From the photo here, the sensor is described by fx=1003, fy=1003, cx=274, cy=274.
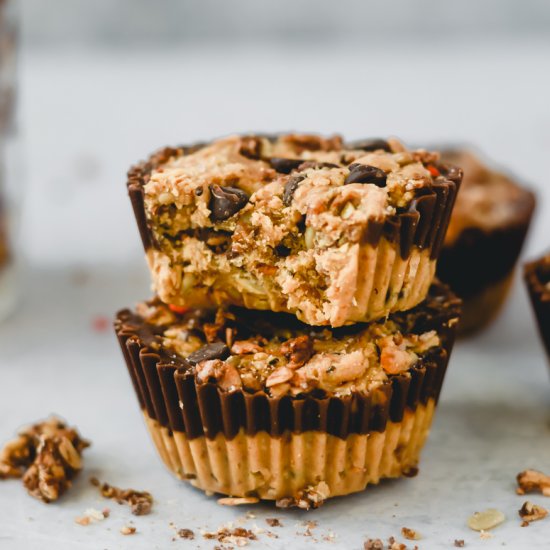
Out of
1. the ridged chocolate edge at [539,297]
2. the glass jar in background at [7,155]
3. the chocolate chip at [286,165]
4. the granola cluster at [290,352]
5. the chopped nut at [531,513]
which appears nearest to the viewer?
the granola cluster at [290,352]

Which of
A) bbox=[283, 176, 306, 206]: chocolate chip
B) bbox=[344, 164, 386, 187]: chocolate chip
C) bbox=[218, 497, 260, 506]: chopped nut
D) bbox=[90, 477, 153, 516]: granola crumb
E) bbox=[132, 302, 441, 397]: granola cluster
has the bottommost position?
bbox=[90, 477, 153, 516]: granola crumb

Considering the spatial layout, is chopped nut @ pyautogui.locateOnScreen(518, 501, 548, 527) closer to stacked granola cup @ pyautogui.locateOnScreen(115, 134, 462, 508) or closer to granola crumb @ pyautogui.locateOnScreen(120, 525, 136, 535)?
stacked granola cup @ pyautogui.locateOnScreen(115, 134, 462, 508)

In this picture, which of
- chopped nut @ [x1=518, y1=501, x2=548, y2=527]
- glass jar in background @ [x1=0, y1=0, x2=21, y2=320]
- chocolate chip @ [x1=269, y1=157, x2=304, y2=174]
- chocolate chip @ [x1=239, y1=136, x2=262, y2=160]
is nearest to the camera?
chopped nut @ [x1=518, y1=501, x2=548, y2=527]

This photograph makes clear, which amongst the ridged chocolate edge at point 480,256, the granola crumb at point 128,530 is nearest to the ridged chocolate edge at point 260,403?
the granola crumb at point 128,530

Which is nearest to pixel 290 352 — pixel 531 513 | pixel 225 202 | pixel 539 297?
pixel 225 202

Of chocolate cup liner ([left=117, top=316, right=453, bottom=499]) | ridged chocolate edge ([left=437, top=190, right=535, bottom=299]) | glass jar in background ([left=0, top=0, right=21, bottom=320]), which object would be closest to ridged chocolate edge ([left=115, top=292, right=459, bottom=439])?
chocolate cup liner ([left=117, top=316, right=453, bottom=499])

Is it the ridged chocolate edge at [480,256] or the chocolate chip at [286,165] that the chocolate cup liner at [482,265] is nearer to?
the ridged chocolate edge at [480,256]

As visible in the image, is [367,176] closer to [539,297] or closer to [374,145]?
[374,145]

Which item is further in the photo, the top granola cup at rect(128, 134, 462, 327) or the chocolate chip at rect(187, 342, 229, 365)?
the chocolate chip at rect(187, 342, 229, 365)
